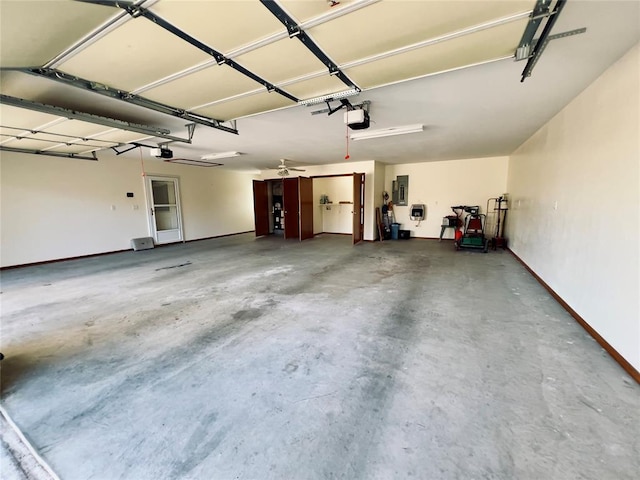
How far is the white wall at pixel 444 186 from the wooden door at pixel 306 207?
2.30 metres

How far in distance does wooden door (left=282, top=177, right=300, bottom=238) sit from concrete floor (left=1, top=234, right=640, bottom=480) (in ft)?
16.7

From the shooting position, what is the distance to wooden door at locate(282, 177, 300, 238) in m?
8.75

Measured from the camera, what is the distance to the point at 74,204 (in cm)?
610

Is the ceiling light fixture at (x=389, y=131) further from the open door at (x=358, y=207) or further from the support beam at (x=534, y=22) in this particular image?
the open door at (x=358, y=207)

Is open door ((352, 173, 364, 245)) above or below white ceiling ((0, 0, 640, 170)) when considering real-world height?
below

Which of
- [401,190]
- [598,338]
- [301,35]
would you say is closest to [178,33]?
A: [301,35]

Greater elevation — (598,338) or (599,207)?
(599,207)

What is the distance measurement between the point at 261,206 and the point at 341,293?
679 centimetres

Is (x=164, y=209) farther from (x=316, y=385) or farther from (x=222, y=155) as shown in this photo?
(x=316, y=385)

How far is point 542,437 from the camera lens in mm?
1473

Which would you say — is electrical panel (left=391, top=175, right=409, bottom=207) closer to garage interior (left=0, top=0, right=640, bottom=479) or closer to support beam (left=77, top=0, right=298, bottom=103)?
garage interior (left=0, top=0, right=640, bottom=479)

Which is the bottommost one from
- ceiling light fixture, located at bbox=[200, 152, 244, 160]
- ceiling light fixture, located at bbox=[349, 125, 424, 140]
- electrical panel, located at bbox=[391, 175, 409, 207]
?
electrical panel, located at bbox=[391, 175, 409, 207]

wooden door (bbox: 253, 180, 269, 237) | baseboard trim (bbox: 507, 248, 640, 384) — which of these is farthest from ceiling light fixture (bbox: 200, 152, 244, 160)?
baseboard trim (bbox: 507, 248, 640, 384)

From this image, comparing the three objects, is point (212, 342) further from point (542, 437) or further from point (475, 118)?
point (475, 118)
